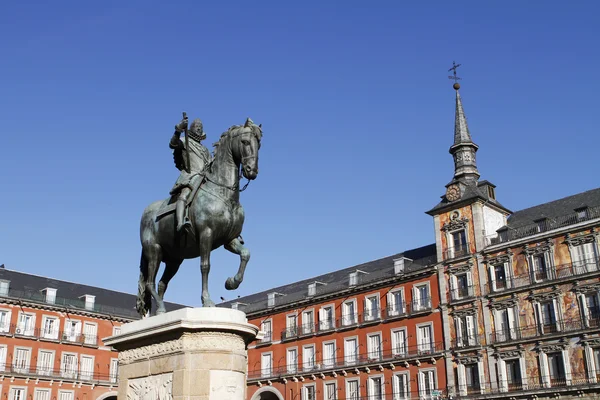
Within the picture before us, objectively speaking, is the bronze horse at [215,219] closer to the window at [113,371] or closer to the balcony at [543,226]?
the balcony at [543,226]

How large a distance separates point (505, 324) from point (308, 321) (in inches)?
727

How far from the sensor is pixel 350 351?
53312 millimetres

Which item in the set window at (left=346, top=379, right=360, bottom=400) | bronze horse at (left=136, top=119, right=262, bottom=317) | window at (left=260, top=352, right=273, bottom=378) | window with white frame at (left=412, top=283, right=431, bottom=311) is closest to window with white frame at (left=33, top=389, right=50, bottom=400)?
window at (left=260, top=352, right=273, bottom=378)

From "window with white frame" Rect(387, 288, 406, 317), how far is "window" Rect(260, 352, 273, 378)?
13359mm

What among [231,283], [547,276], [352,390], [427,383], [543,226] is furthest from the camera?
[352,390]

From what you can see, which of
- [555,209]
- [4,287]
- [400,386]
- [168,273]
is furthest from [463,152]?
[168,273]

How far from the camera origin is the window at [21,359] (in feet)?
174

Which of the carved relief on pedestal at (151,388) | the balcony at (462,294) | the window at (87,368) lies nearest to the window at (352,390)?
the balcony at (462,294)

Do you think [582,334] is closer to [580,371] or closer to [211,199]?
[580,371]

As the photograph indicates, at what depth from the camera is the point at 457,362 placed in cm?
4609

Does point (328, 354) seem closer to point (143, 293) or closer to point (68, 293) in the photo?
point (68, 293)

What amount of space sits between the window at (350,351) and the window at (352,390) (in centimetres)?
147

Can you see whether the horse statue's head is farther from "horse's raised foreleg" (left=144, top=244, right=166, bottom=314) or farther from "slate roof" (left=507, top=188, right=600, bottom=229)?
"slate roof" (left=507, top=188, right=600, bottom=229)

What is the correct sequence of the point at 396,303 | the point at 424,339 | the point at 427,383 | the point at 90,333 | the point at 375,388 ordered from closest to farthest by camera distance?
the point at 427,383
the point at 424,339
the point at 375,388
the point at 396,303
the point at 90,333
